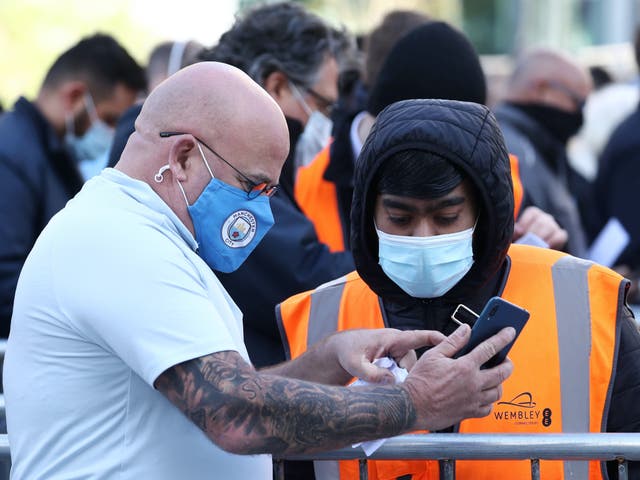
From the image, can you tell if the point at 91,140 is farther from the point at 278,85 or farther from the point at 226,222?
the point at 226,222

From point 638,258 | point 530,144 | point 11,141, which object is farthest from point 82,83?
point 638,258

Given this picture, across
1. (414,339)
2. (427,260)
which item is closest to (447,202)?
(427,260)

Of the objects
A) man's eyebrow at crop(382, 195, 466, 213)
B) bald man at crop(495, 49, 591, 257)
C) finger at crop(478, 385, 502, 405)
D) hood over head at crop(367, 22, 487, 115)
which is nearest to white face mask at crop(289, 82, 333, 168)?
hood over head at crop(367, 22, 487, 115)

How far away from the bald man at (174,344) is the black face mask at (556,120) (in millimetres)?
3845

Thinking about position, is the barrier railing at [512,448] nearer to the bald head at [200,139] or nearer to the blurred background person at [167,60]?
the bald head at [200,139]

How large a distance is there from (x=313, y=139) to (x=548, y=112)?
1836 mm

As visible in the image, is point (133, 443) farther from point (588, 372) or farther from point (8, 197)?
point (8, 197)

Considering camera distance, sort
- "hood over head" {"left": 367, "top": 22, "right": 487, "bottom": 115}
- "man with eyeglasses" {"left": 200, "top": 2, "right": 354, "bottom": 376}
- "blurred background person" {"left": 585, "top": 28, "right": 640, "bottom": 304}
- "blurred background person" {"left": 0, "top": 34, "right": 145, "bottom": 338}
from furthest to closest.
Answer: "blurred background person" {"left": 585, "top": 28, "right": 640, "bottom": 304}, "blurred background person" {"left": 0, "top": 34, "right": 145, "bottom": 338}, "hood over head" {"left": 367, "top": 22, "right": 487, "bottom": 115}, "man with eyeglasses" {"left": 200, "top": 2, "right": 354, "bottom": 376}

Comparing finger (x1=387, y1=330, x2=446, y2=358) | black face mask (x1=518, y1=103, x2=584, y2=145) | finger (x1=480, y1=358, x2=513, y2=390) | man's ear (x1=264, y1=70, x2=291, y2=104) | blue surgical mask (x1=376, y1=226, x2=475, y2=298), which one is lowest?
finger (x1=480, y1=358, x2=513, y2=390)

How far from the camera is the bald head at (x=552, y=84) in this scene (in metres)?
6.15

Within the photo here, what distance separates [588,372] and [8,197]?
3.08 metres

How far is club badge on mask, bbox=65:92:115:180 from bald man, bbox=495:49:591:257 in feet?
6.53

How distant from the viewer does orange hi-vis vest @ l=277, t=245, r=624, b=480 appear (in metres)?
2.53

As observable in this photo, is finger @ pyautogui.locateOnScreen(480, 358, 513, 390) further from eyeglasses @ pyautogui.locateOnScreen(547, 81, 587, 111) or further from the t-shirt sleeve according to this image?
eyeglasses @ pyautogui.locateOnScreen(547, 81, 587, 111)
